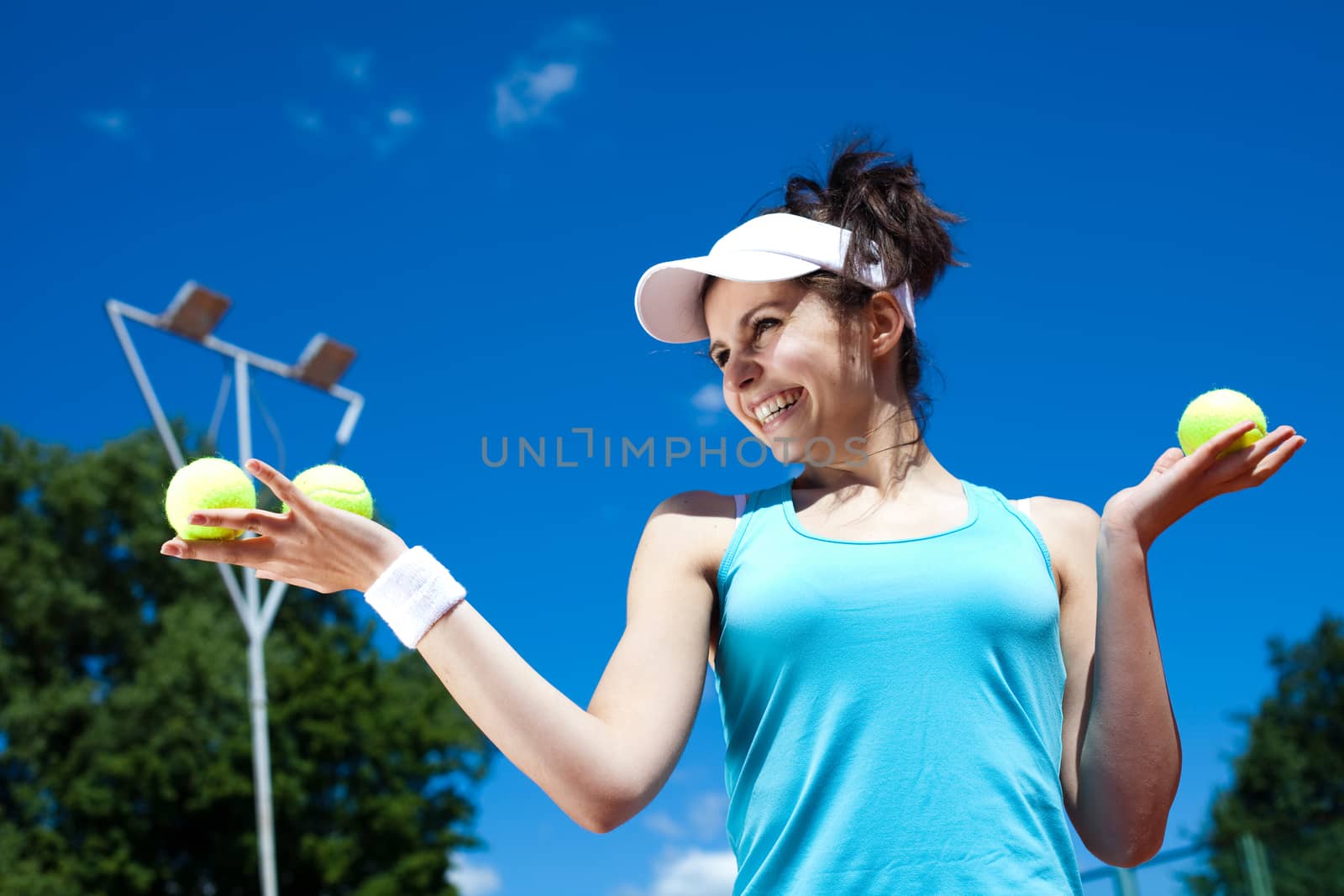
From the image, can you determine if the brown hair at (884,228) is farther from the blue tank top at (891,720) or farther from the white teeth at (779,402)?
the blue tank top at (891,720)

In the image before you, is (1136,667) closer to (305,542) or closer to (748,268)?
(748,268)

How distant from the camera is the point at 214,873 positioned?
2973 centimetres

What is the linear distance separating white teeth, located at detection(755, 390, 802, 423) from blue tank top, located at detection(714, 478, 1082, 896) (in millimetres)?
358

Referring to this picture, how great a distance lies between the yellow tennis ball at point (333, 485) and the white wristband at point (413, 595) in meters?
0.70

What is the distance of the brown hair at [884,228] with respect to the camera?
8.82 feet

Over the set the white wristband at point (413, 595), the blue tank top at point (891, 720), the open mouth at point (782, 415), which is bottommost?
A: the blue tank top at point (891, 720)

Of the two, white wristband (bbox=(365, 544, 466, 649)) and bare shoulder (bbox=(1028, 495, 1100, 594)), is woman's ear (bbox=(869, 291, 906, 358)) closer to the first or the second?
bare shoulder (bbox=(1028, 495, 1100, 594))

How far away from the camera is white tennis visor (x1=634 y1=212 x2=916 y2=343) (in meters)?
2.60

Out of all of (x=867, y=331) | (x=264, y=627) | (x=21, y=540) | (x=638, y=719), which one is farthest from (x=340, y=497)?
(x=21, y=540)

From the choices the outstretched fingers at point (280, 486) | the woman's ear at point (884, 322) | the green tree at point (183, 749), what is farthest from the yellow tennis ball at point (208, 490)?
the green tree at point (183, 749)

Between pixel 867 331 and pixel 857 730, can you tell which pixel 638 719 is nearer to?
pixel 857 730

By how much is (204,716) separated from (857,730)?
102 feet

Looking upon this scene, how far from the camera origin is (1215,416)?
296 centimetres

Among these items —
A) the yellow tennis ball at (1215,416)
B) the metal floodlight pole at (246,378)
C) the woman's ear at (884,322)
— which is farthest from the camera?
the metal floodlight pole at (246,378)
